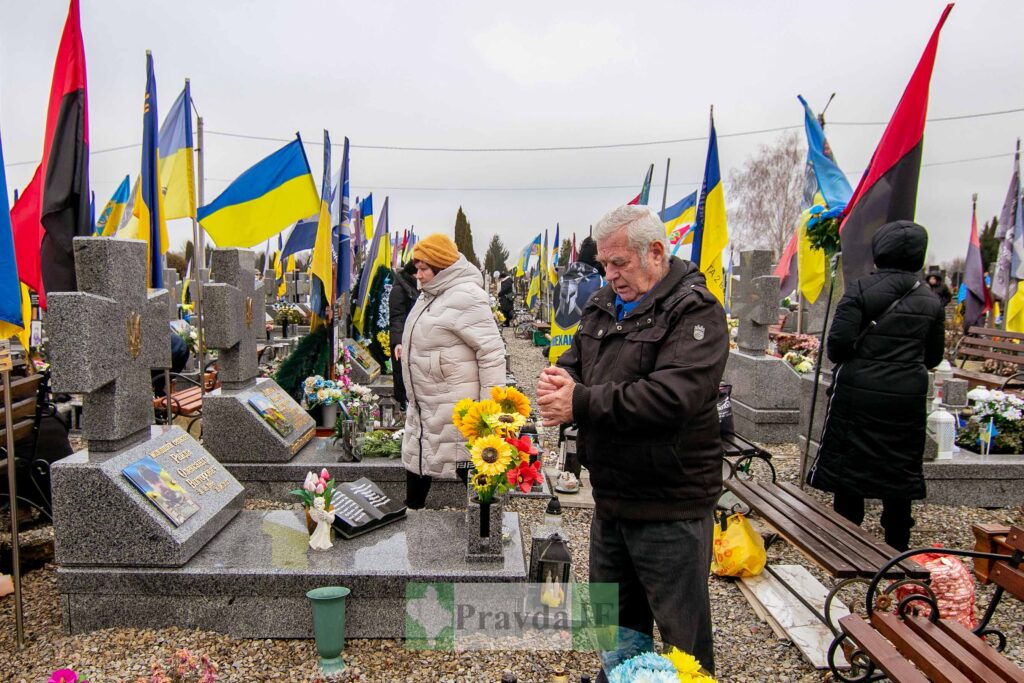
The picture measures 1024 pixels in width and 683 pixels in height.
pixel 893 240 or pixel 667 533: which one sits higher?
pixel 893 240

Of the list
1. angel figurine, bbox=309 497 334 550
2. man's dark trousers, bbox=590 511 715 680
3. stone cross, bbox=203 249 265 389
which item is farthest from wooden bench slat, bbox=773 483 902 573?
stone cross, bbox=203 249 265 389

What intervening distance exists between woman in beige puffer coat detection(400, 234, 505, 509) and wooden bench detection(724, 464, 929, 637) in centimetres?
176

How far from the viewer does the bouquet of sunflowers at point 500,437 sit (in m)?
3.21

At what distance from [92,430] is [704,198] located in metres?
5.50

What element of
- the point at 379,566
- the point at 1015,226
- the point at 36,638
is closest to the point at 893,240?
the point at 379,566

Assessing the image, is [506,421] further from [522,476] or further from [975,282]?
[975,282]

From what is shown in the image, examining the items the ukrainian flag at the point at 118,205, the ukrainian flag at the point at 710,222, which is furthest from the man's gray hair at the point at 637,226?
the ukrainian flag at the point at 118,205

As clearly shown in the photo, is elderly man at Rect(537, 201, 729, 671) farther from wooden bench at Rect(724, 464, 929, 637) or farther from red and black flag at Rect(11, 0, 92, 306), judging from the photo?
red and black flag at Rect(11, 0, 92, 306)

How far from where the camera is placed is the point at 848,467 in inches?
175

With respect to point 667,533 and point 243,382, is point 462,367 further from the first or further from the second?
point 243,382

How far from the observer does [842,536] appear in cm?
371

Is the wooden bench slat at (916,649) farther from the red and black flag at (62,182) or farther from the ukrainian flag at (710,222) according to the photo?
the red and black flag at (62,182)

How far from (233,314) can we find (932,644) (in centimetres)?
479

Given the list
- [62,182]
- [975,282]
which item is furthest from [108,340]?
[975,282]
